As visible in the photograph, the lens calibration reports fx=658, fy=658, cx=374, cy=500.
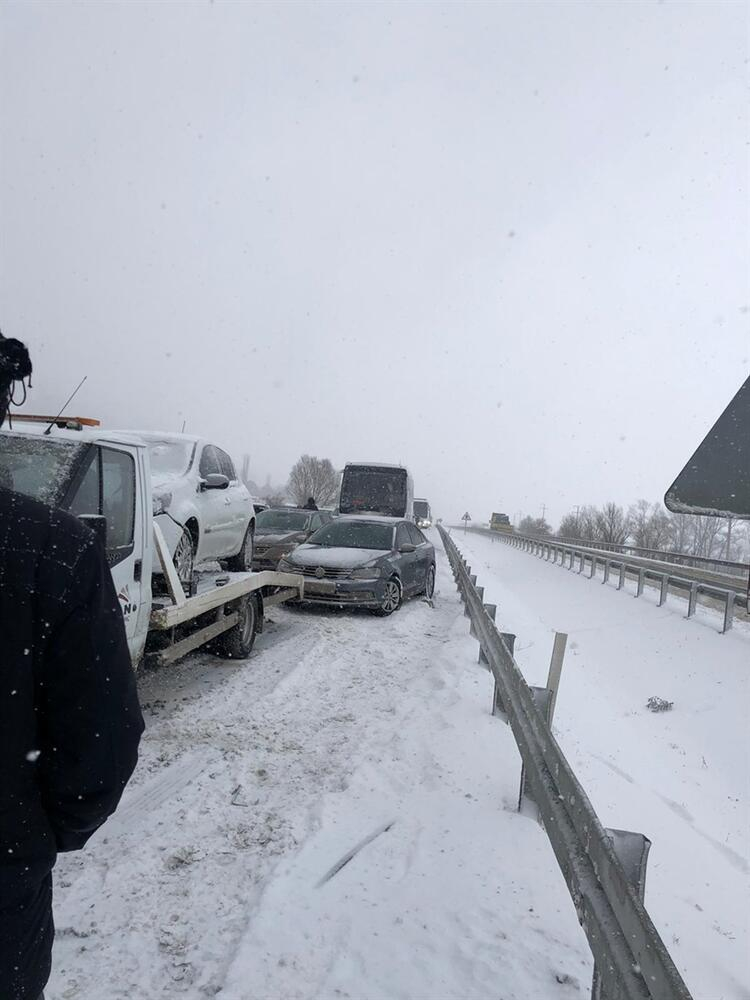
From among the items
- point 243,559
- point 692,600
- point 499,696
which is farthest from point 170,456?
point 692,600

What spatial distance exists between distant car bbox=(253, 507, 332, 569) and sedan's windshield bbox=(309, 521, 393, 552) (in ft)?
3.27

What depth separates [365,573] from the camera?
1045cm

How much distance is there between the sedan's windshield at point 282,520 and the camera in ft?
49.3

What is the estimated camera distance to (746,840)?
492 cm

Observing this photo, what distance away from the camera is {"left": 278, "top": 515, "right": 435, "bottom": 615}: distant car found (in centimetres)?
1031

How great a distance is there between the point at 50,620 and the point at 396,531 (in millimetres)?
10793

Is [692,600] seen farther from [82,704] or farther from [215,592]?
[82,704]

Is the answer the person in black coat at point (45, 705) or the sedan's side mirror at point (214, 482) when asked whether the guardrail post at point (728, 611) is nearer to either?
the sedan's side mirror at point (214, 482)

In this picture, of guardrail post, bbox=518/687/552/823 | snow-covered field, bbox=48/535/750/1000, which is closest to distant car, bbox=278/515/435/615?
snow-covered field, bbox=48/535/750/1000

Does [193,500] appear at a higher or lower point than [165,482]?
lower

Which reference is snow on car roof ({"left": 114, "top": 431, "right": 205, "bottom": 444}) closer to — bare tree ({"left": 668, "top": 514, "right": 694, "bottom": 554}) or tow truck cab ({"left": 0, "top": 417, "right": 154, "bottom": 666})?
tow truck cab ({"left": 0, "top": 417, "right": 154, "bottom": 666})

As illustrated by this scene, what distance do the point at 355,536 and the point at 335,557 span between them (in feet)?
4.21

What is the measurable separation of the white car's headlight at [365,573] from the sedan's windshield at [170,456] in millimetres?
4085

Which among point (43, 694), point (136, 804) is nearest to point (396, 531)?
point (136, 804)
